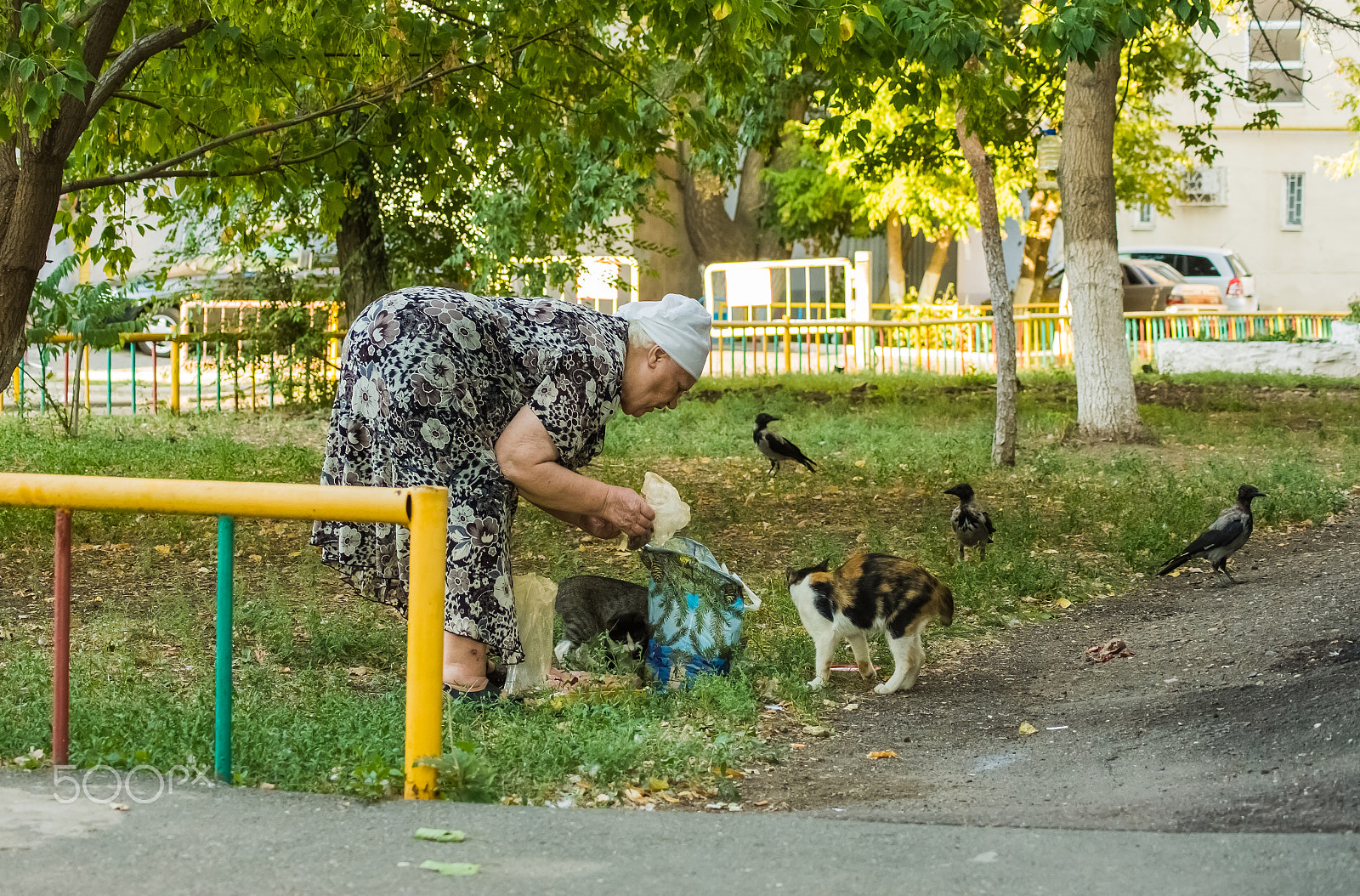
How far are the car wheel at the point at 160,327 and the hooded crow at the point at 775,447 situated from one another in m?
7.77

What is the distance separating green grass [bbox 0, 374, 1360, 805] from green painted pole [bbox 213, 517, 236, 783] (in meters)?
0.23

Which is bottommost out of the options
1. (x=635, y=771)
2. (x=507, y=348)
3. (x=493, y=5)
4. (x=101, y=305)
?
(x=635, y=771)

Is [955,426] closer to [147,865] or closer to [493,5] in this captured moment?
[493,5]

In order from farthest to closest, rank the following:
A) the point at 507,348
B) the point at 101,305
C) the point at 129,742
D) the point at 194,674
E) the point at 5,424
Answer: the point at 5,424, the point at 101,305, the point at 194,674, the point at 507,348, the point at 129,742

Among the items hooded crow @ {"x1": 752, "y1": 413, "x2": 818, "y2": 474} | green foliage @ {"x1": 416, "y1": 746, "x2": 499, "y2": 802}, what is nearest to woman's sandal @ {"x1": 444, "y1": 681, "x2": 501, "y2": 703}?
green foliage @ {"x1": 416, "y1": 746, "x2": 499, "y2": 802}

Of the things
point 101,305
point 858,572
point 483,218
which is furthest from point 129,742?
point 483,218

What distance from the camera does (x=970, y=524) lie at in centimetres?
803

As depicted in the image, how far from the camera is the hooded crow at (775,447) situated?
11.0 m

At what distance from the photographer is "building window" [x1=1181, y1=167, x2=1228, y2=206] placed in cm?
3612

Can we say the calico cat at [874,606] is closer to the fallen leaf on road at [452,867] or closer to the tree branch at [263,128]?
the fallen leaf on road at [452,867]

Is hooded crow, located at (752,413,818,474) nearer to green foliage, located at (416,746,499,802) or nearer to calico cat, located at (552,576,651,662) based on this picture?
calico cat, located at (552,576,651,662)

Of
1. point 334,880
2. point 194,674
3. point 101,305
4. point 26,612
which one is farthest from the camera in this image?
point 101,305

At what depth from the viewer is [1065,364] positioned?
22859 millimetres

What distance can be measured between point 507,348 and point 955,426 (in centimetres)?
1033
